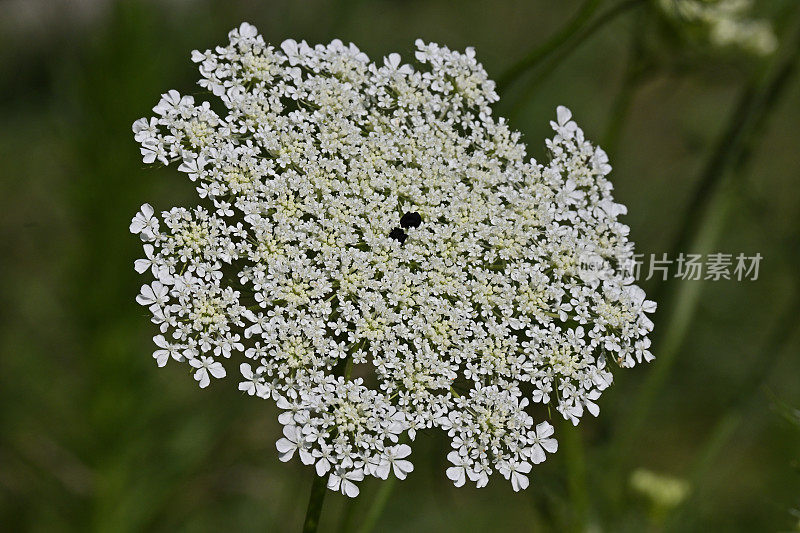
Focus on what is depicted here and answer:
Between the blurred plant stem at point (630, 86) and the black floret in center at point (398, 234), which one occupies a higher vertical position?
the blurred plant stem at point (630, 86)

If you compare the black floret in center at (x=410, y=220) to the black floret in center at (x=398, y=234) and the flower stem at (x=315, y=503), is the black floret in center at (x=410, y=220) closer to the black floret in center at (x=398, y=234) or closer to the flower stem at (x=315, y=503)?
the black floret in center at (x=398, y=234)

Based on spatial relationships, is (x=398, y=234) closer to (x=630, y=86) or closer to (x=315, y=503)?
(x=315, y=503)

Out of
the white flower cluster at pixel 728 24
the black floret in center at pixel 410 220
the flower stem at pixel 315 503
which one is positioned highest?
the white flower cluster at pixel 728 24

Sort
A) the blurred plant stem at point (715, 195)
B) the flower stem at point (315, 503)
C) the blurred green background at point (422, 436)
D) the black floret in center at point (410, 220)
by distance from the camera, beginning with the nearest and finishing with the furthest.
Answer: the flower stem at point (315, 503) → the black floret in center at point (410, 220) → the blurred plant stem at point (715, 195) → the blurred green background at point (422, 436)

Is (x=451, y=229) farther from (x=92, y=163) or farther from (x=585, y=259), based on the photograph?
(x=92, y=163)

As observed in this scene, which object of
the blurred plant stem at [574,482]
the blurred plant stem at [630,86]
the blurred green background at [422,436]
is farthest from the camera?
the blurred green background at [422,436]

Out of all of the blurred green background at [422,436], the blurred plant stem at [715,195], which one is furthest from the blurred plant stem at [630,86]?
the blurred plant stem at [715,195]

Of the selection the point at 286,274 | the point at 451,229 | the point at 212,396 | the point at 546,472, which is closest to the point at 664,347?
the point at 546,472
